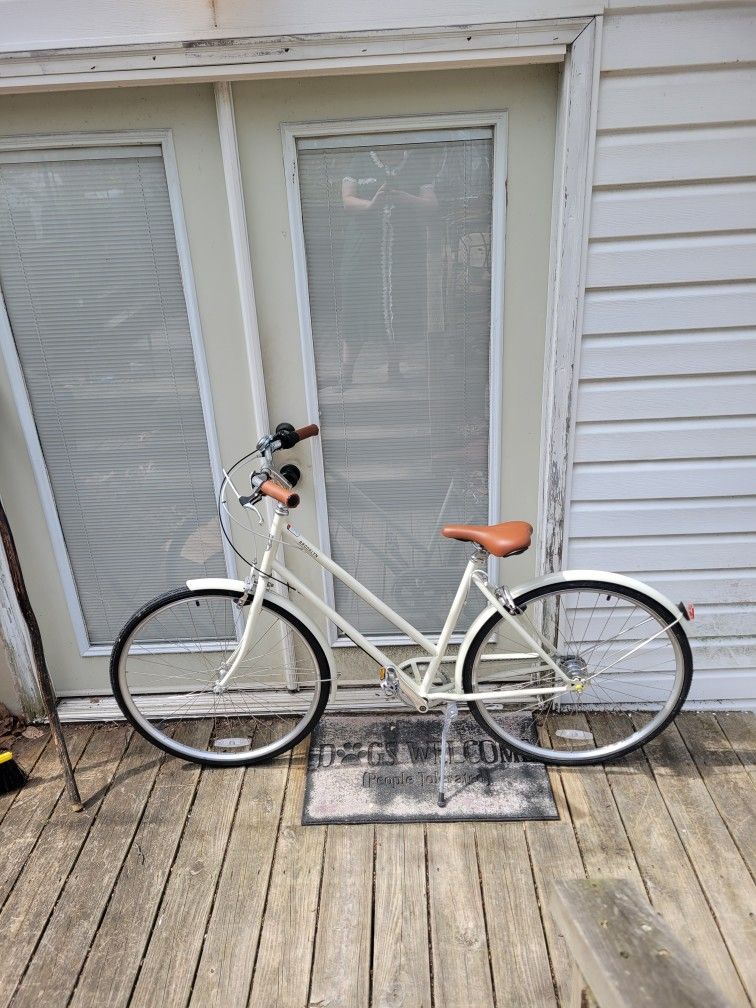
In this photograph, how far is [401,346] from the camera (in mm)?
2291

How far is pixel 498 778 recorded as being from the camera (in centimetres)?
234

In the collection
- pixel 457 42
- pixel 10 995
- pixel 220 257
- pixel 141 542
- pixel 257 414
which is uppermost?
pixel 457 42

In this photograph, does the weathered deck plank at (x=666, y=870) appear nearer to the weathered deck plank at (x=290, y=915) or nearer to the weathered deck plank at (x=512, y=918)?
the weathered deck plank at (x=512, y=918)

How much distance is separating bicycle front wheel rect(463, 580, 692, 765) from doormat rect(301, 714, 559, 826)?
0.29ft

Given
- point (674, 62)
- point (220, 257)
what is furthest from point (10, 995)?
point (674, 62)

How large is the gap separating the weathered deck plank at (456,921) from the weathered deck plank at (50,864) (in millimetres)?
1122

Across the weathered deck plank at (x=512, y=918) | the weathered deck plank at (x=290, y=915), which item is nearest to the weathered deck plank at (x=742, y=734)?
the weathered deck plank at (x=512, y=918)

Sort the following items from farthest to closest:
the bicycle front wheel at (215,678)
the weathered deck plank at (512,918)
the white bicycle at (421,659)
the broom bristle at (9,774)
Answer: the bicycle front wheel at (215,678) < the broom bristle at (9,774) < the white bicycle at (421,659) < the weathered deck plank at (512,918)

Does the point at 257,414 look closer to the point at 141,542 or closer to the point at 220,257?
the point at 220,257

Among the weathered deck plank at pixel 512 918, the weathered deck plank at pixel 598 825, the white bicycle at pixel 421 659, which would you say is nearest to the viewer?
the weathered deck plank at pixel 512 918

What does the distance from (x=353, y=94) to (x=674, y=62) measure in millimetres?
920

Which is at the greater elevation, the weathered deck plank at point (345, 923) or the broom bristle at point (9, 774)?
the broom bristle at point (9, 774)

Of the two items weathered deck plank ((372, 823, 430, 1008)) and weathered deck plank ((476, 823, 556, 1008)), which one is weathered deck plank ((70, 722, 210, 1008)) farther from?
weathered deck plank ((476, 823, 556, 1008))

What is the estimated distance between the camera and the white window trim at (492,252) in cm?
205
